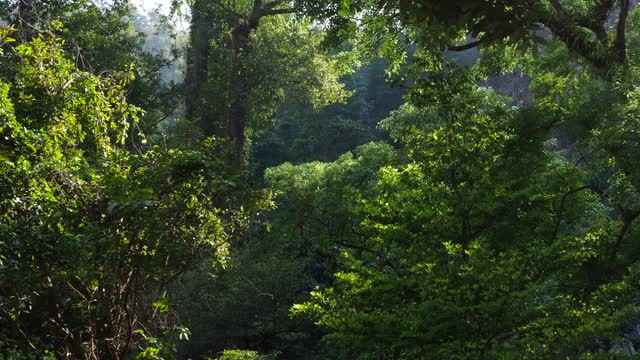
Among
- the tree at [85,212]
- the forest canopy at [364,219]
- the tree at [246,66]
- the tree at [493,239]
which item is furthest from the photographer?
the tree at [246,66]

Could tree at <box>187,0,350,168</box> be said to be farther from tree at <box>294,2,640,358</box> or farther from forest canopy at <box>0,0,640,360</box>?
tree at <box>294,2,640,358</box>

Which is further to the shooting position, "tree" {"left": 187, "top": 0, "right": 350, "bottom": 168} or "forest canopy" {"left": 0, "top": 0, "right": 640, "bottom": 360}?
"tree" {"left": 187, "top": 0, "right": 350, "bottom": 168}

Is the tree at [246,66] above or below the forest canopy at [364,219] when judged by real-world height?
above

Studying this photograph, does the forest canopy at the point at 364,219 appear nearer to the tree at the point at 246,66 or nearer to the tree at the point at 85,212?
the tree at the point at 85,212

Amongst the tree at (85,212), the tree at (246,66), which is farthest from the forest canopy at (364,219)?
the tree at (246,66)

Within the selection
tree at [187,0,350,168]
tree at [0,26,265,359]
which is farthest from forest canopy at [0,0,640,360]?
tree at [187,0,350,168]

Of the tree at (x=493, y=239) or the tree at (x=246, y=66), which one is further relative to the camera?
the tree at (x=246, y=66)

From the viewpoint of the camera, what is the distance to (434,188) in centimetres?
1057

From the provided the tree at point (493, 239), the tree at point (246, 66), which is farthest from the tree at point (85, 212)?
the tree at point (246, 66)

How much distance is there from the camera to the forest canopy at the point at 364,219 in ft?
22.1

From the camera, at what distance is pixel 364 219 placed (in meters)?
12.9

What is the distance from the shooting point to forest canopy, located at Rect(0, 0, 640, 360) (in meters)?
6.73

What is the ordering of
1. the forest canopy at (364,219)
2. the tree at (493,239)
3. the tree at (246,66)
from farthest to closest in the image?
the tree at (246,66) < the tree at (493,239) < the forest canopy at (364,219)

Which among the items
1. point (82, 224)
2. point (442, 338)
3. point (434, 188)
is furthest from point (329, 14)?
point (82, 224)
